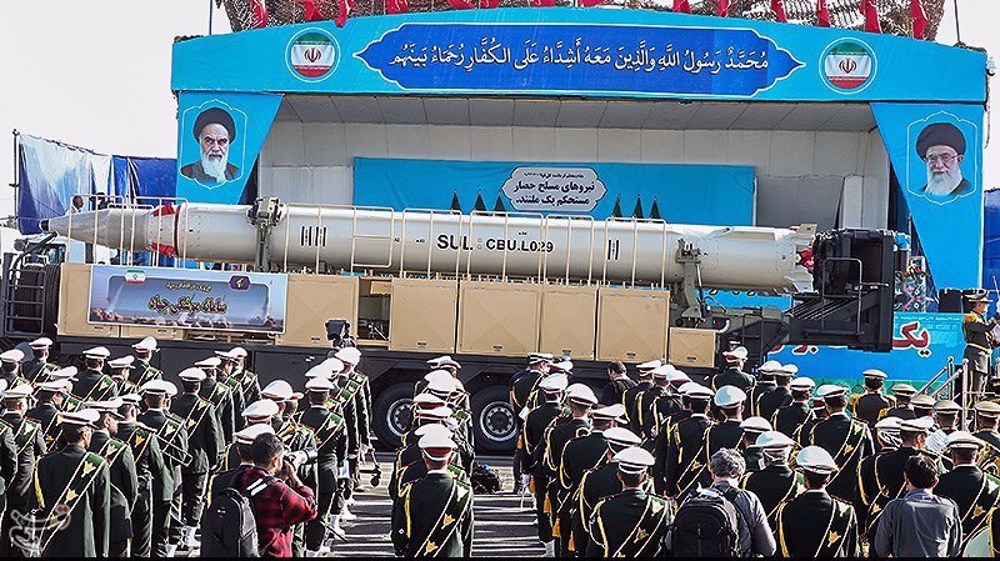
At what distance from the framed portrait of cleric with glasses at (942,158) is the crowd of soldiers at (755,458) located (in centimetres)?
1323

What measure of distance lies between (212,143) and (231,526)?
2099 cm

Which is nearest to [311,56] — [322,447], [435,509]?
[322,447]

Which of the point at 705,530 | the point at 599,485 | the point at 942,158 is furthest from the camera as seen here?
the point at 942,158

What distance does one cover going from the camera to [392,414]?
1794cm

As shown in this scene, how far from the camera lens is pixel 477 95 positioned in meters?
27.2

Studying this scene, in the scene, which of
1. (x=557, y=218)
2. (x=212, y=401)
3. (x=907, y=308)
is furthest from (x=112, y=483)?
(x=907, y=308)

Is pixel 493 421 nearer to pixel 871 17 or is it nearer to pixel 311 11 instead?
pixel 311 11

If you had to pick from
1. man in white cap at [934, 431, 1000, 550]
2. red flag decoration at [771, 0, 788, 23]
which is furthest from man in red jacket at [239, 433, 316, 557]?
red flag decoration at [771, 0, 788, 23]

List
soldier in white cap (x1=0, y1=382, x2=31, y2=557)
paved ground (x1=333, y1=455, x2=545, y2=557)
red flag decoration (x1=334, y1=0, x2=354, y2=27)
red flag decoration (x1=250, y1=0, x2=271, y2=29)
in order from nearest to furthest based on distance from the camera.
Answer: soldier in white cap (x1=0, y1=382, x2=31, y2=557), paved ground (x1=333, y1=455, x2=545, y2=557), red flag decoration (x1=334, y1=0, x2=354, y2=27), red flag decoration (x1=250, y1=0, x2=271, y2=29)

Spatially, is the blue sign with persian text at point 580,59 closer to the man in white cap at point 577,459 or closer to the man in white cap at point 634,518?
the man in white cap at point 577,459

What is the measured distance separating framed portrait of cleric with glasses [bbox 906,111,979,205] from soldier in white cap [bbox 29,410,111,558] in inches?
853

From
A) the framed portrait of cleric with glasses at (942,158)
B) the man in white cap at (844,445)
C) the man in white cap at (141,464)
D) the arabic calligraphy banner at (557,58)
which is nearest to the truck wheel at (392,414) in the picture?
the man in white cap at (141,464)

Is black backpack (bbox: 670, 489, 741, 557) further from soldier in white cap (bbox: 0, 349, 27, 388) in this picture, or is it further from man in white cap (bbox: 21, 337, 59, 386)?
man in white cap (bbox: 21, 337, 59, 386)

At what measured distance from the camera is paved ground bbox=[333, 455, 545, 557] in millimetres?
12000
